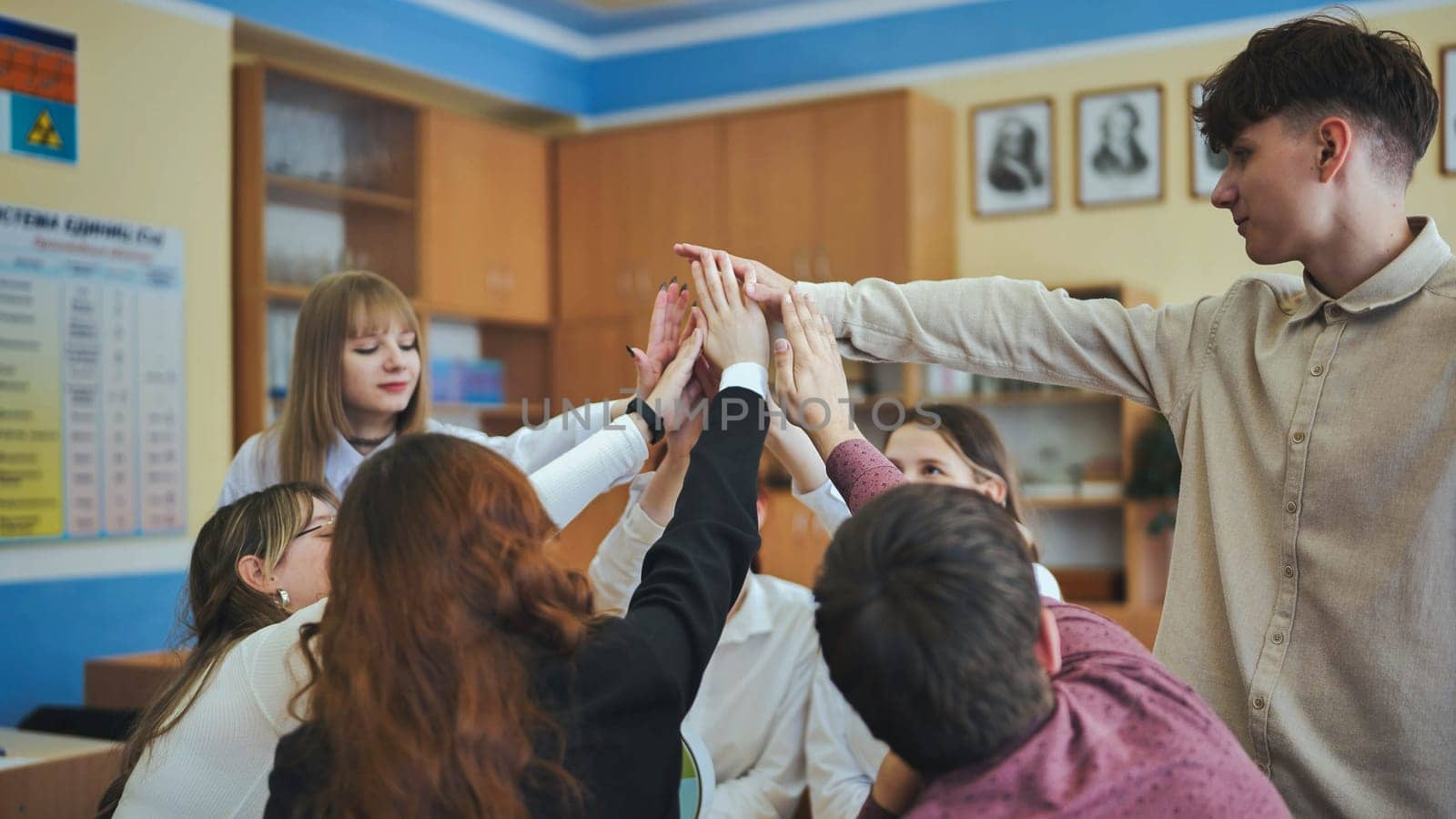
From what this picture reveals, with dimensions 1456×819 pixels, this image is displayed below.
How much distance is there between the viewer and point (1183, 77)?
16.6ft

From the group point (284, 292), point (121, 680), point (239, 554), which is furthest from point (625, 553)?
point (284, 292)

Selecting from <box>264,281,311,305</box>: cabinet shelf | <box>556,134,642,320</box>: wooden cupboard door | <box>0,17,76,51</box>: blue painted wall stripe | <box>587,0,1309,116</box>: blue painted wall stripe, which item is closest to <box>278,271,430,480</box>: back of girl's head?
<box>0,17,76,51</box>: blue painted wall stripe

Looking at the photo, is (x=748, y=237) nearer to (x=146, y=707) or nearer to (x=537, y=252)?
(x=537, y=252)

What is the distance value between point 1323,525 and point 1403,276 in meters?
0.26

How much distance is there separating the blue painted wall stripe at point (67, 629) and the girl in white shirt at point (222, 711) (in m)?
2.39

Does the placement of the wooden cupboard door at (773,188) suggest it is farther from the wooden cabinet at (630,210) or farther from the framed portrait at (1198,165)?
the framed portrait at (1198,165)

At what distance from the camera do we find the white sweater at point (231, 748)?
54.8 inches

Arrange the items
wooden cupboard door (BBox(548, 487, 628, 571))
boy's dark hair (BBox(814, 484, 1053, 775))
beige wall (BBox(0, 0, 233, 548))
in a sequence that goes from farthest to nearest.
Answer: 1. wooden cupboard door (BBox(548, 487, 628, 571))
2. beige wall (BBox(0, 0, 233, 548))
3. boy's dark hair (BBox(814, 484, 1053, 775))

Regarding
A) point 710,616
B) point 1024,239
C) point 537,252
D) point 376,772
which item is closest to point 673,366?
point 710,616

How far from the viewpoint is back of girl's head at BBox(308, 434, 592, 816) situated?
1.12 metres

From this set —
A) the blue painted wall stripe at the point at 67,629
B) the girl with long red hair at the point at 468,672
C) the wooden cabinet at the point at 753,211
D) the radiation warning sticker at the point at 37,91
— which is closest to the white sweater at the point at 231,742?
the girl with long red hair at the point at 468,672

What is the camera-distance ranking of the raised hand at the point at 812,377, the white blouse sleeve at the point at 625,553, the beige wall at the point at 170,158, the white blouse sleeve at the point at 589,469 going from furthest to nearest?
the beige wall at the point at 170,158 → the white blouse sleeve at the point at 625,553 → the white blouse sleeve at the point at 589,469 → the raised hand at the point at 812,377

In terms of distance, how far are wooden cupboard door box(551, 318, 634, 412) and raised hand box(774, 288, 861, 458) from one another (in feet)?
14.0

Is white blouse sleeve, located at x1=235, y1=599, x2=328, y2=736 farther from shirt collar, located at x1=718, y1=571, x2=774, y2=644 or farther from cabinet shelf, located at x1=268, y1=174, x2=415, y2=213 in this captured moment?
cabinet shelf, located at x1=268, y1=174, x2=415, y2=213
